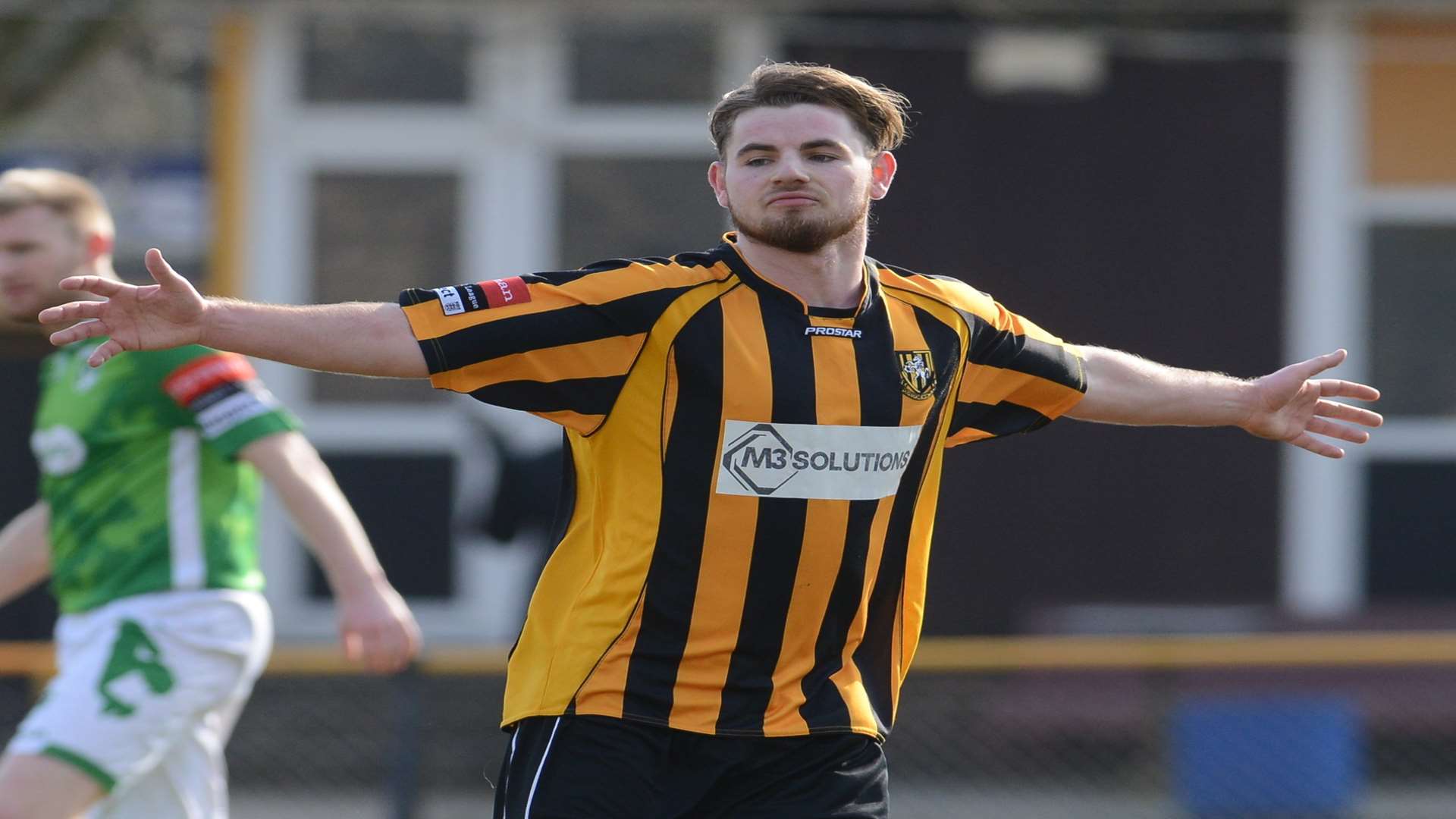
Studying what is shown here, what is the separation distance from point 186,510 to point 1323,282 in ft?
20.7

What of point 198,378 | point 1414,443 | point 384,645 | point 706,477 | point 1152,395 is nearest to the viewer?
point 706,477

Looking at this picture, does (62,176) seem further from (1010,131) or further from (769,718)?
(1010,131)


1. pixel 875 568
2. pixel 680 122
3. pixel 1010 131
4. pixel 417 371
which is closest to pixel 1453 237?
pixel 1010 131

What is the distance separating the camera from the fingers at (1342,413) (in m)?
4.02

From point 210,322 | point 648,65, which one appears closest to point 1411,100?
point 648,65

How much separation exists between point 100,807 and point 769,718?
2.38 meters

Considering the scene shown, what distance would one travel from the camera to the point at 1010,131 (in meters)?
9.31

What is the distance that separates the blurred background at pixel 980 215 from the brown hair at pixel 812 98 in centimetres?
550

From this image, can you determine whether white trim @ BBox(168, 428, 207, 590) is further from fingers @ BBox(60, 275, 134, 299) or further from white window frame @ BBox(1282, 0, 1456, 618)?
white window frame @ BBox(1282, 0, 1456, 618)

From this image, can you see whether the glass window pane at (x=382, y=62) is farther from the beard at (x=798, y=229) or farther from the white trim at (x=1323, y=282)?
the beard at (x=798, y=229)

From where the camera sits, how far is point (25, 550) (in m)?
5.25

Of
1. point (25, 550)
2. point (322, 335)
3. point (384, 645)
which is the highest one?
point (322, 335)

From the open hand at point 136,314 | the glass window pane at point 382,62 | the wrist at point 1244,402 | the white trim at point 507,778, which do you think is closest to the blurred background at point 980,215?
the glass window pane at point 382,62

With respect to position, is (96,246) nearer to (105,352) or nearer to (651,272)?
(105,352)
